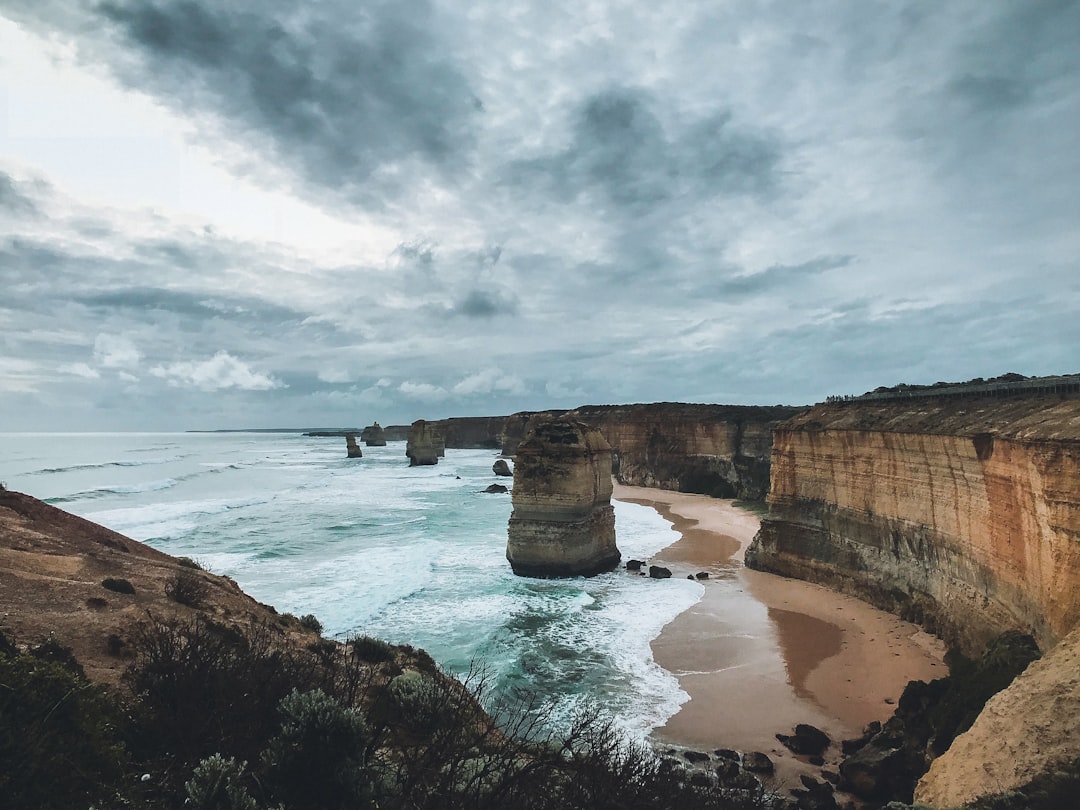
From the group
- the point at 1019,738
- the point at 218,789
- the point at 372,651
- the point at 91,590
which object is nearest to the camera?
the point at 218,789

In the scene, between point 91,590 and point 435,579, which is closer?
point 91,590

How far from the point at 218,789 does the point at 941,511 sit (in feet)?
59.6

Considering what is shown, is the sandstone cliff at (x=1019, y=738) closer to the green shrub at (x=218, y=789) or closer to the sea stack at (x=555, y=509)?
the green shrub at (x=218, y=789)

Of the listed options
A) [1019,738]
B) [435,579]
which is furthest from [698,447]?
[1019,738]

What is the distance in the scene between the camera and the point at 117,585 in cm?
1138

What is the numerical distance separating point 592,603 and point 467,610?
455 cm

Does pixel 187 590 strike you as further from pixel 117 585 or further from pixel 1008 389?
pixel 1008 389

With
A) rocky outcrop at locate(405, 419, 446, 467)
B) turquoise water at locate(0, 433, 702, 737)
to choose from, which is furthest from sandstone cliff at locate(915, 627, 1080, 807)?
rocky outcrop at locate(405, 419, 446, 467)

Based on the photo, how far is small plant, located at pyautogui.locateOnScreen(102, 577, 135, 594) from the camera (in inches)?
446

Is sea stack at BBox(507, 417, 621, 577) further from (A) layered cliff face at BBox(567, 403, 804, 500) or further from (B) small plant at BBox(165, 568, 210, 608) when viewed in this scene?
(A) layered cliff face at BBox(567, 403, 804, 500)

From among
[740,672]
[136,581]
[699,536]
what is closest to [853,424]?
[740,672]

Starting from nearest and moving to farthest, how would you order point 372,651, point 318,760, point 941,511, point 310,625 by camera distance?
point 318,760, point 372,651, point 310,625, point 941,511

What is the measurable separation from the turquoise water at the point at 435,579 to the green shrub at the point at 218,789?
9459 mm

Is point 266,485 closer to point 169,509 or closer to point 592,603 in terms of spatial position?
point 169,509
